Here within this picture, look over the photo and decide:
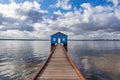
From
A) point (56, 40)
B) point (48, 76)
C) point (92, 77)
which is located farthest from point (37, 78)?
point (56, 40)

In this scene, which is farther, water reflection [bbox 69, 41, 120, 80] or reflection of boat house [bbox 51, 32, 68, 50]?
reflection of boat house [bbox 51, 32, 68, 50]

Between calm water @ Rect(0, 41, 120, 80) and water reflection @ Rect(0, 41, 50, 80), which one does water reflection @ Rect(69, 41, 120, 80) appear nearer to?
calm water @ Rect(0, 41, 120, 80)

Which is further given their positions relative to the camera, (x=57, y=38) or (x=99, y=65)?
(x=57, y=38)

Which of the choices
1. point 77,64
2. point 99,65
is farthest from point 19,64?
point 99,65

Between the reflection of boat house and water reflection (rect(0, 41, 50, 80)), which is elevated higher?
the reflection of boat house

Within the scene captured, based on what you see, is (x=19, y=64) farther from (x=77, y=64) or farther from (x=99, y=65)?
(x=99, y=65)

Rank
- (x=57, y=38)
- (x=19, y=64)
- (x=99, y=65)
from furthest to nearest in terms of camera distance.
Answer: (x=57, y=38)
(x=19, y=64)
(x=99, y=65)

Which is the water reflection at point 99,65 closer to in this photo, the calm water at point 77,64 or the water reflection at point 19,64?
the calm water at point 77,64

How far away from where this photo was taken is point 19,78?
2562 cm

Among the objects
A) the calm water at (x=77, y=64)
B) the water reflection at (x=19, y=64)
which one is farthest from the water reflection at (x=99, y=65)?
the water reflection at (x=19, y=64)

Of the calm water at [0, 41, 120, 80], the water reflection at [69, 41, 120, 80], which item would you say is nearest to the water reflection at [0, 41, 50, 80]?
the calm water at [0, 41, 120, 80]

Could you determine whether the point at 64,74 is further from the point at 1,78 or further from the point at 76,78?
the point at 1,78

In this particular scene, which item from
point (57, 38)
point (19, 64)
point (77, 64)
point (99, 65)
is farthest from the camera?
point (57, 38)

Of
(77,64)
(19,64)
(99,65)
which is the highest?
(19,64)
